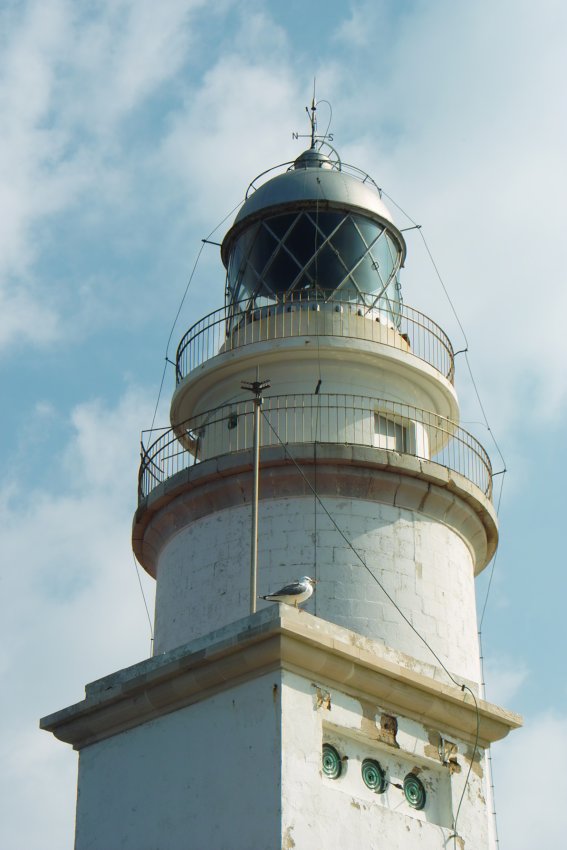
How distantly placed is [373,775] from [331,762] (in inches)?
18.6

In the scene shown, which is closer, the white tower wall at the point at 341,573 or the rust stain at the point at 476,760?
the rust stain at the point at 476,760

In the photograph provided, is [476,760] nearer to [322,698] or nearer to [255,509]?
[322,698]

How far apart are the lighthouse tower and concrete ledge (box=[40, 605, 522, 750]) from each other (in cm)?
2

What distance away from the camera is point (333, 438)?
51.0 ft

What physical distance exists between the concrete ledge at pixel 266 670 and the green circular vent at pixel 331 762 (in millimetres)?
474

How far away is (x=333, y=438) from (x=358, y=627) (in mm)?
2127

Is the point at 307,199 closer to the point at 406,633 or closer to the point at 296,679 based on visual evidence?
the point at 406,633

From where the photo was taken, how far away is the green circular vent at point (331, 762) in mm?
11289

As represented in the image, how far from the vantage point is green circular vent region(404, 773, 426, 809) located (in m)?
11.8

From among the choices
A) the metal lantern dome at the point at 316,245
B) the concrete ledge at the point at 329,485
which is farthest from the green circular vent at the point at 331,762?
the metal lantern dome at the point at 316,245

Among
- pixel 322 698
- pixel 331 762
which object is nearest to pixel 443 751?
pixel 331 762

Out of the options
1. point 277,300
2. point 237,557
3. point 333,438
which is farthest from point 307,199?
point 237,557

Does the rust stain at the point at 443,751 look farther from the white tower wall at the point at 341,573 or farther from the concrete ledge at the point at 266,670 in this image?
the white tower wall at the point at 341,573

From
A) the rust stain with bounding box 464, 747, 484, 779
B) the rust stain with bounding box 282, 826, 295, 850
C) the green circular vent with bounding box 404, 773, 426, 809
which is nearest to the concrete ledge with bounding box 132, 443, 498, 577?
the rust stain with bounding box 464, 747, 484, 779
